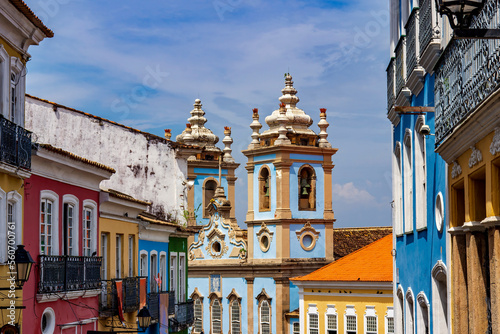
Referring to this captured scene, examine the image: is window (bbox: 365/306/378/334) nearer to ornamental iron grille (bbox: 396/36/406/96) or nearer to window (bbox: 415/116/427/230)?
ornamental iron grille (bbox: 396/36/406/96)

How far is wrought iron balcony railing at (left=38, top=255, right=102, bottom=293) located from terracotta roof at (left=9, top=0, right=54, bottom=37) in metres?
3.68

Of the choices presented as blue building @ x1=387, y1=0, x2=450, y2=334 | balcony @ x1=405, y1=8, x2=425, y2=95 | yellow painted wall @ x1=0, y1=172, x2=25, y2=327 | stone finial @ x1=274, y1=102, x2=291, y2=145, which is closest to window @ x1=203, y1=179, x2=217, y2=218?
stone finial @ x1=274, y1=102, x2=291, y2=145

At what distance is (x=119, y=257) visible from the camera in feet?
74.2

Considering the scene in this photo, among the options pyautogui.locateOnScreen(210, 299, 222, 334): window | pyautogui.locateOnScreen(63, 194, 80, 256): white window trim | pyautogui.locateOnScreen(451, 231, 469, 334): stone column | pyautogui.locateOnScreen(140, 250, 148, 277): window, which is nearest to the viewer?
pyautogui.locateOnScreen(451, 231, 469, 334): stone column

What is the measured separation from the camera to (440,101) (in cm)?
1145

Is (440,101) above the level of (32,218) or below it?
above

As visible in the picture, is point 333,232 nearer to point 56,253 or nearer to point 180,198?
point 180,198

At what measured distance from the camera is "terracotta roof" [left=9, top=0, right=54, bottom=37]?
14.0 m

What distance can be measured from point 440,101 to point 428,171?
2750mm

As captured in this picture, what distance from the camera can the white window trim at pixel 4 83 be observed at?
1458 cm

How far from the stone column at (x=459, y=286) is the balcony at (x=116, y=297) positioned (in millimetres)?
10461

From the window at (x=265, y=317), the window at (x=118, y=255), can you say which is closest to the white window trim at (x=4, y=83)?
the window at (x=118, y=255)

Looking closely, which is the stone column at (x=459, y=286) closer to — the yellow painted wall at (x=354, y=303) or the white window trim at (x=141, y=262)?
the white window trim at (x=141, y=262)

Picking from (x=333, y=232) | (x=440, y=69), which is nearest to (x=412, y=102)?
(x=440, y=69)
